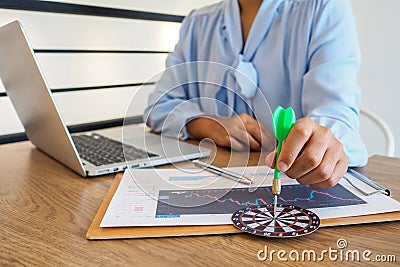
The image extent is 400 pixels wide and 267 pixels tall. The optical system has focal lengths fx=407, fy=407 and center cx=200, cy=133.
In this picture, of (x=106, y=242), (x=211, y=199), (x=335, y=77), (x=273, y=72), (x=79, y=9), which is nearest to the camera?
(x=106, y=242)

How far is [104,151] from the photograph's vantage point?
839 millimetres

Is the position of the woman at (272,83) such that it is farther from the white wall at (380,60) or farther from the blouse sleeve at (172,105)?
the white wall at (380,60)

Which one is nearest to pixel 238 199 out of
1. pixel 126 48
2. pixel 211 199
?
pixel 211 199

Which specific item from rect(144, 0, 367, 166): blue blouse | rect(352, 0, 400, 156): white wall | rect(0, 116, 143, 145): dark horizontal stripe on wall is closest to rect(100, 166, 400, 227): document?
rect(144, 0, 367, 166): blue blouse

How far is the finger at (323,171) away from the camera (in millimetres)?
538

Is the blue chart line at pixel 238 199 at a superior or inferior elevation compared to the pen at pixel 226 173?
superior

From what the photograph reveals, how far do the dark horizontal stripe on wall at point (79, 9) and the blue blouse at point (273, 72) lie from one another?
44cm

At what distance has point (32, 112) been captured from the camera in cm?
81

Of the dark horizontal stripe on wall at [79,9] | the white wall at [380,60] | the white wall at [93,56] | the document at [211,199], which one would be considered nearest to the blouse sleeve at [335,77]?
the document at [211,199]

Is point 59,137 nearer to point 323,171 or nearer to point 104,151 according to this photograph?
point 104,151

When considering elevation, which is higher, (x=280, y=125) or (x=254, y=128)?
(x=280, y=125)

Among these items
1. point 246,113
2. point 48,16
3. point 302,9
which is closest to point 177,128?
point 246,113

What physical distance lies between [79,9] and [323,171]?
1123mm

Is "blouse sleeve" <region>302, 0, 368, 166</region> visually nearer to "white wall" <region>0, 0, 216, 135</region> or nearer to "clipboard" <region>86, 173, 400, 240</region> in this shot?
"clipboard" <region>86, 173, 400, 240</region>
